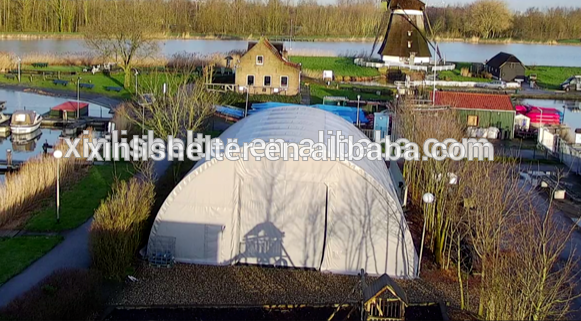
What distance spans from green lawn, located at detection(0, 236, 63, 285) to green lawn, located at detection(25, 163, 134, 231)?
652 mm

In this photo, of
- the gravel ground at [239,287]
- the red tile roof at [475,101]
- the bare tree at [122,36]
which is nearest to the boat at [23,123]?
the bare tree at [122,36]

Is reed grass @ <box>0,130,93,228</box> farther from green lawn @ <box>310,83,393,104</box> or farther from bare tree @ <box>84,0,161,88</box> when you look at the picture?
bare tree @ <box>84,0,161,88</box>

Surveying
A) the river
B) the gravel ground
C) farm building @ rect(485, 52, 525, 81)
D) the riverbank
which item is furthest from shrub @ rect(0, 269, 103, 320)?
the riverbank

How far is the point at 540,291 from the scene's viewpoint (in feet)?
25.1

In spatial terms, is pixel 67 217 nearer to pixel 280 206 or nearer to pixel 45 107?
pixel 280 206

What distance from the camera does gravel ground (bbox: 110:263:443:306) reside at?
10289 mm

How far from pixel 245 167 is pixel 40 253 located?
393 cm

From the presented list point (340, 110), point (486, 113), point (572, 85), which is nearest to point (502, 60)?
point (572, 85)

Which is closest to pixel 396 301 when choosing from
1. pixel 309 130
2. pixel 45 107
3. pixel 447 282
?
pixel 447 282

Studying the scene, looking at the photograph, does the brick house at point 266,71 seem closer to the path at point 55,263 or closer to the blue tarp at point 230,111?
the blue tarp at point 230,111

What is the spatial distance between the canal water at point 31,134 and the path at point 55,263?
30.3 feet

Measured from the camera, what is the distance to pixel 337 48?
63.6 metres

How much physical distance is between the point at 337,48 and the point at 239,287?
54.5 m

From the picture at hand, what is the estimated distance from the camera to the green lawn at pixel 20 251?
35.8 ft
